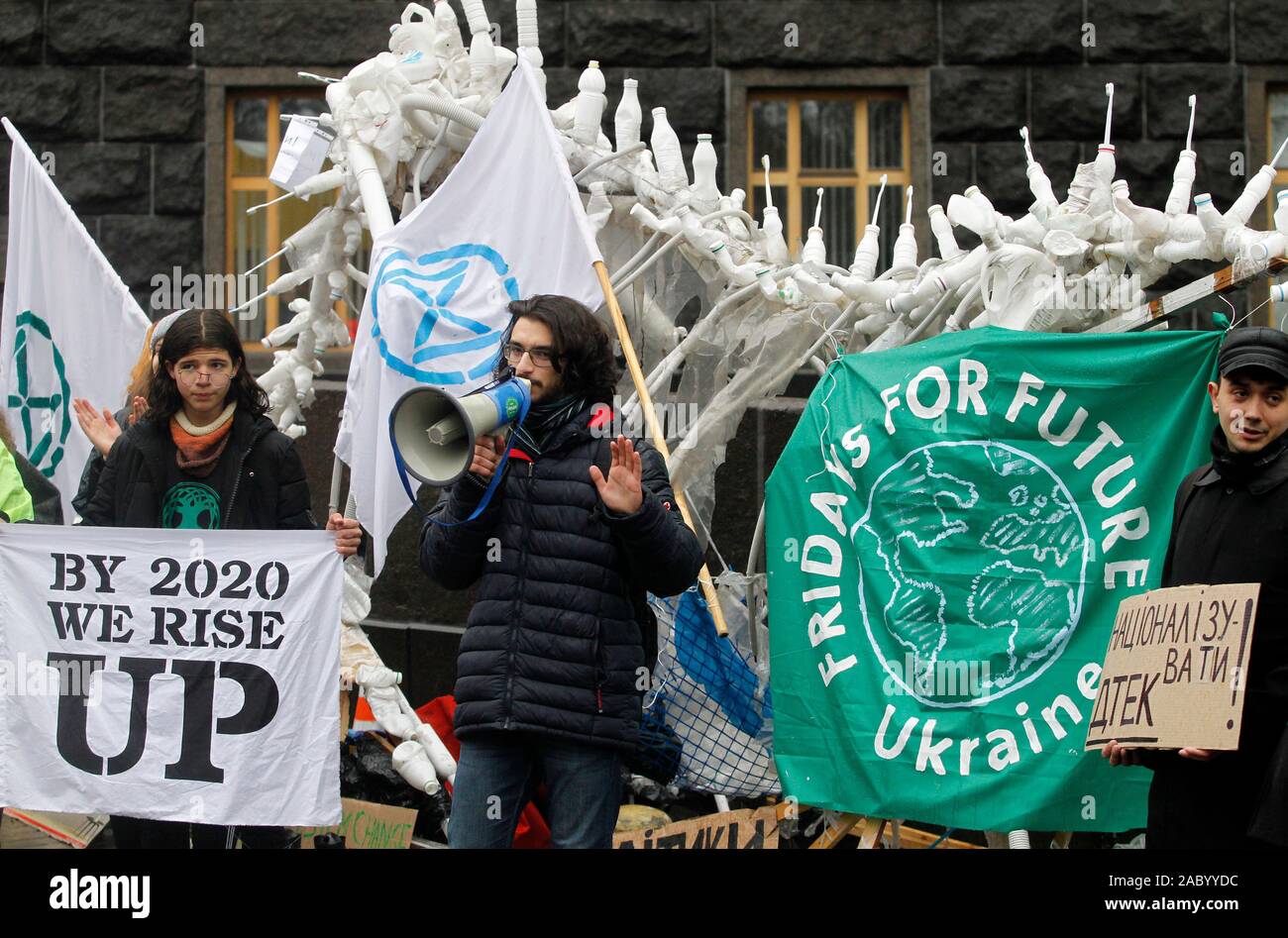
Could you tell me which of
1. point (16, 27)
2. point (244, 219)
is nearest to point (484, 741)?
point (244, 219)

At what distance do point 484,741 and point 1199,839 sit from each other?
1.80m

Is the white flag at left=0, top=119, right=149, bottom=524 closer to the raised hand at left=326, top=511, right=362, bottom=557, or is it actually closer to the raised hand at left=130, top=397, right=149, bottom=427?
the raised hand at left=130, top=397, right=149, bottom=427

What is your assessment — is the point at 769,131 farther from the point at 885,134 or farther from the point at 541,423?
the point at 541,423

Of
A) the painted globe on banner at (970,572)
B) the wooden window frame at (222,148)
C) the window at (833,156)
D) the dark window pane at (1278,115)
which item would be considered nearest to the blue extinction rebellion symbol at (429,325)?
the painted globe on banner at (970,572)

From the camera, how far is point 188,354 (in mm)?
5688

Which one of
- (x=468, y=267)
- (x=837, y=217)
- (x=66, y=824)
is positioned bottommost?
(x=66, y=824)

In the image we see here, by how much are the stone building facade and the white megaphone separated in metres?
5.41

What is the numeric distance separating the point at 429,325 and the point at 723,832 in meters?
1.93

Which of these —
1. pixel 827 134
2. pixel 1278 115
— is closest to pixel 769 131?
pixel 827 134

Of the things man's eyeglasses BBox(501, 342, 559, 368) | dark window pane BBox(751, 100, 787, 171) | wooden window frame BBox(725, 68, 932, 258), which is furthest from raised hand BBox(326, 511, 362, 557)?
dark window pane BBox(751, 100, 787, 171)

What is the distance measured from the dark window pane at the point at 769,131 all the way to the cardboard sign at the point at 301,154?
14.2ft

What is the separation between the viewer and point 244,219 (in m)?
10.8

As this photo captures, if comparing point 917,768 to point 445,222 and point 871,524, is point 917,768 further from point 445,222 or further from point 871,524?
point 445,222

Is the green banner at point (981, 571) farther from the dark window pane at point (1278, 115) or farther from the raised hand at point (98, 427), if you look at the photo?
the dark window pane at point (1278, 115)
